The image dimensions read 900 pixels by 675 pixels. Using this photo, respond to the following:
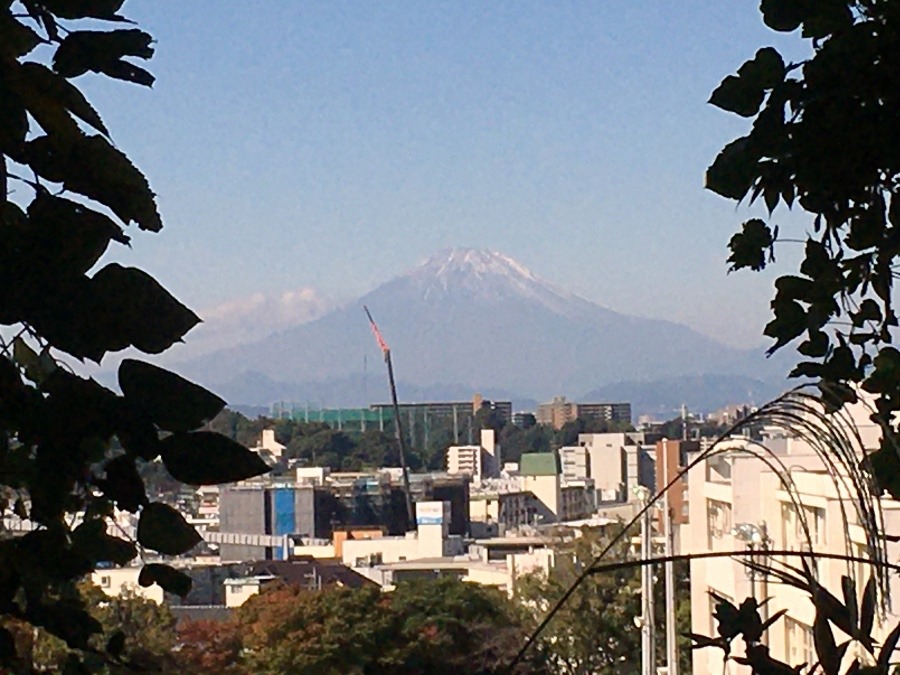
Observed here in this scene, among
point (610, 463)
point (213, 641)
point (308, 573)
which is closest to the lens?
point (213, 641)

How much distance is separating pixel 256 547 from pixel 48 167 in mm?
33749

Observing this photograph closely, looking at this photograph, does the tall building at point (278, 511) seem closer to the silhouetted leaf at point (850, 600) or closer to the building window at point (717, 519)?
the building window at point (717, 519)

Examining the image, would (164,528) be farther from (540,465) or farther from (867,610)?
(540,465)

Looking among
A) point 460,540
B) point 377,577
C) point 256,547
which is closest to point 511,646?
point 377,577

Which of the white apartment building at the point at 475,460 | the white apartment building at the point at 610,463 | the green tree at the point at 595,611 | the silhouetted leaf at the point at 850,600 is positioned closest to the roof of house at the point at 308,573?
the green tree at the point at 595,611

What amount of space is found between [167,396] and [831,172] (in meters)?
0.66

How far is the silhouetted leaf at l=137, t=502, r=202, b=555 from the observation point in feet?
2.30

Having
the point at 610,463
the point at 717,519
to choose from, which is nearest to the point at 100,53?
the point at 717,519

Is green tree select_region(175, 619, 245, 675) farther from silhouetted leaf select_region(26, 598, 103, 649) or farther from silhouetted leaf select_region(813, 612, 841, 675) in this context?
silhouetted leaf select_region(26, 598, 103, 649)

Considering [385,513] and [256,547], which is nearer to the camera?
[256,547]

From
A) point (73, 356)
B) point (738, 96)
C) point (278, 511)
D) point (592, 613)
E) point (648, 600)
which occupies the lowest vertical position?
point (592, 613)

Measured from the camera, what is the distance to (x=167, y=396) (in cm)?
65

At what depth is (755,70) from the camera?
1180 mm

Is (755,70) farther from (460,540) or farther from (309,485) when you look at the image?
(309,485)
